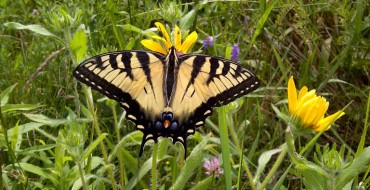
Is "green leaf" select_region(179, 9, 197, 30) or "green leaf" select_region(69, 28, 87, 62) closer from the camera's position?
"green leaf" select_region(69, 28, 87, 62)

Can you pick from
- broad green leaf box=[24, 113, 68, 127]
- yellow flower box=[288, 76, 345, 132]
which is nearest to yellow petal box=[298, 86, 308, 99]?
yellow flower box=[288, 76, 345, 132]

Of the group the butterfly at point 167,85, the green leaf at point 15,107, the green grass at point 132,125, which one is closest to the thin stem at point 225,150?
the green grass at point 132,125

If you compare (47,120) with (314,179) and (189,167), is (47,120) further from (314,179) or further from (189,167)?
(314,179)

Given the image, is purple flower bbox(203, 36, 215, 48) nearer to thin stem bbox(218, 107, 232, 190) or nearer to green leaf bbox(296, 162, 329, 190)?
thin stem bbox(218, 107, 232, 190)

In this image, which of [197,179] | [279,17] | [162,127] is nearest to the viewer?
[162,127]

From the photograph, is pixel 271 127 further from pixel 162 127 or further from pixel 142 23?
pixel 162 127

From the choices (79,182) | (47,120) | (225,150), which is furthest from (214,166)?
(47,120)

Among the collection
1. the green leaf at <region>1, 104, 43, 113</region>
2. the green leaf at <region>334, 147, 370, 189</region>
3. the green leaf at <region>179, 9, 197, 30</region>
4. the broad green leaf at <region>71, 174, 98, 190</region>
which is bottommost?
the broad green leaf at <region>71, 174, 98, 190</region>

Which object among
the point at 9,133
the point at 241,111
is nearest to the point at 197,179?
the point at 241,111
